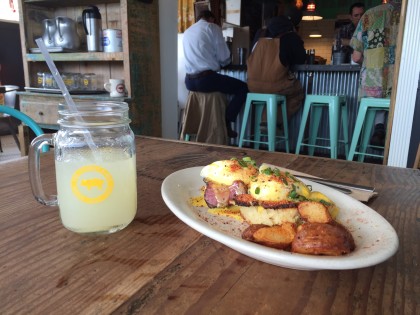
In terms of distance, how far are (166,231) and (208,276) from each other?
15 centimetres

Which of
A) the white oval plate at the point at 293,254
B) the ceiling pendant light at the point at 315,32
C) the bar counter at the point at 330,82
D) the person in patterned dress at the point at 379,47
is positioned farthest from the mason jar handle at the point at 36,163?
the ceiling pendant light at the point at 315,32

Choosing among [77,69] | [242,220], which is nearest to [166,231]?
[242,220]

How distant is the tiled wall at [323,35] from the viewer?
9.99m

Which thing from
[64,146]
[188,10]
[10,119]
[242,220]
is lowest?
[10,119]

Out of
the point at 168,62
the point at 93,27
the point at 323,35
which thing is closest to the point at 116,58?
the point at 93,27

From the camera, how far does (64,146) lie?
1.96ft

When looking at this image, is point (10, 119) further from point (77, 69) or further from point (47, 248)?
point (47, 248)

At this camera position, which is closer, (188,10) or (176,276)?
(176,276)

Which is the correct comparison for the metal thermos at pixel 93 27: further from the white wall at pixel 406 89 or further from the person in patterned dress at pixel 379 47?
the person in patterned dress at pixel 379 47

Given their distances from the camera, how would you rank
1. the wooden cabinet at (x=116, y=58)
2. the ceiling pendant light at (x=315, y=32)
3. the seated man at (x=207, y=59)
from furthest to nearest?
the ceiling pendant light at (x=315, y=32) < the seated man at (x=207, y=59) < the wooden cabinet at (x=116, y=58)

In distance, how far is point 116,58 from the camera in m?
2.64

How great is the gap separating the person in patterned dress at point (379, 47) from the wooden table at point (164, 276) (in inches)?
113

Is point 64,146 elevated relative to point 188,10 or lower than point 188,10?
lower

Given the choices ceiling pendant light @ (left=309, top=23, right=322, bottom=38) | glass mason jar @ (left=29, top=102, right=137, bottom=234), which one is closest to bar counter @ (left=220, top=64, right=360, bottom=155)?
glass mason jar @ (left=29, top=102, right=137, bottom=234)
